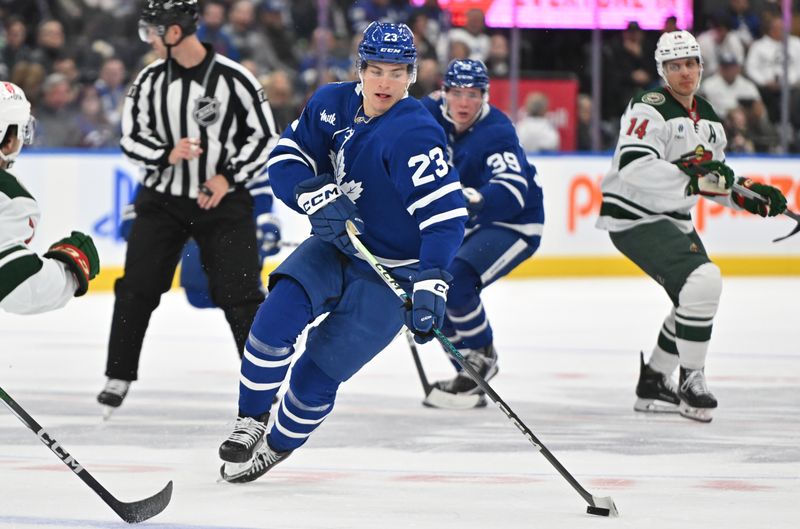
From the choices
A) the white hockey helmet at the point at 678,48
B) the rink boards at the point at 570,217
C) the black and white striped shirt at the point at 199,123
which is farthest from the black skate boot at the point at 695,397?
the rink boards at the point at 570,217

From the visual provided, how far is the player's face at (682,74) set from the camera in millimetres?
5273

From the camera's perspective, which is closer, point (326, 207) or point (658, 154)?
point (326, 207)

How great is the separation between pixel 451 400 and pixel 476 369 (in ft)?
0.45

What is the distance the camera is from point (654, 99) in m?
5.29

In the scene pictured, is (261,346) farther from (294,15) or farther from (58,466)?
(294,15)

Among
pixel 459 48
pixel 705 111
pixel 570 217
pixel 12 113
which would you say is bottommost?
pixel 570 217

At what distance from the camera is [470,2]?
1112 centimetres

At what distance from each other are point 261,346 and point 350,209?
0.38 meters

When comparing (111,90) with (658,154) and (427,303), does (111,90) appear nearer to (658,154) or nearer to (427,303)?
(658,154)

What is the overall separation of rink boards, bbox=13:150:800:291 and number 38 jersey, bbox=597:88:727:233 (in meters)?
4.62

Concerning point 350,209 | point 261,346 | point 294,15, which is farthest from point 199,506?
point 294,15

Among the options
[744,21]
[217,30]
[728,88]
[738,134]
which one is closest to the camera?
[217,30]

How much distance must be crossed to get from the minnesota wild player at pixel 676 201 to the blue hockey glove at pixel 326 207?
1743 mm

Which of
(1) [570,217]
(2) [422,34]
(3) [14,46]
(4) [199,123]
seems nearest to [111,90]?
(3) [14,46]
